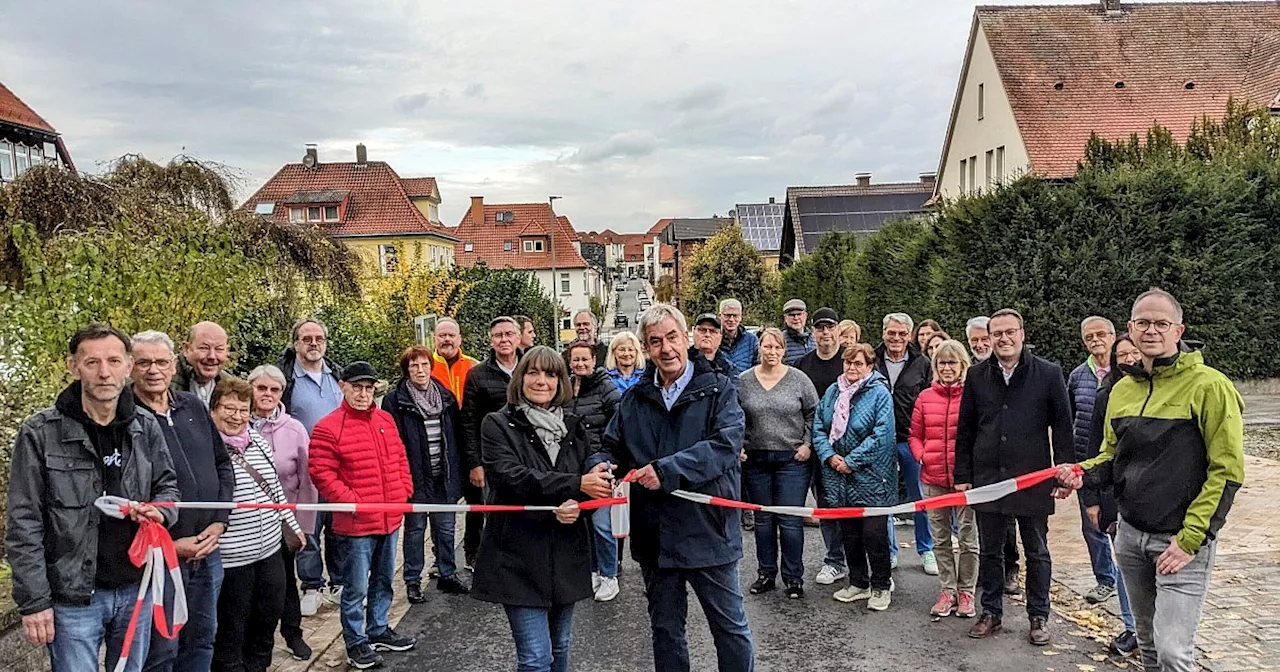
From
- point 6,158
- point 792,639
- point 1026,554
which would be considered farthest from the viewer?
→ point 6,158

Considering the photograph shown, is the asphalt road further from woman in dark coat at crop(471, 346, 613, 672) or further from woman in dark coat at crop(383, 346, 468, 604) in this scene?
woman in dark coat at crop(471, 346, 613, 672)

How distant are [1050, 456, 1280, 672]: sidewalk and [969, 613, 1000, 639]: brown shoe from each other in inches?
33.5

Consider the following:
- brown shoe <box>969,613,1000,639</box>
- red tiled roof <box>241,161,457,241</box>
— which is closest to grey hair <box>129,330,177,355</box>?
brown shoe <box>969,613,1000,639</box>

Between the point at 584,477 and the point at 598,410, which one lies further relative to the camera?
the point at 598,410

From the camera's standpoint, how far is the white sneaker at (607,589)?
23.3 ft

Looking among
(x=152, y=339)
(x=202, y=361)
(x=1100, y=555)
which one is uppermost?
(x=152, y=339)

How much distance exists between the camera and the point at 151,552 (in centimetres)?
391

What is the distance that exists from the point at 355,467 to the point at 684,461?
237 cm

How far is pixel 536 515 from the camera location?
4.31 meters

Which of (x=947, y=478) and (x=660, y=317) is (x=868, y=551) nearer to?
(x=947, y=478)

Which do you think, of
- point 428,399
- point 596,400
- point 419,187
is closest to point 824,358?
point 596,400

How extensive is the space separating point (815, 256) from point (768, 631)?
2683 cm

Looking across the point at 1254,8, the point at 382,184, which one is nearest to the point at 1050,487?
the point at 1254,8

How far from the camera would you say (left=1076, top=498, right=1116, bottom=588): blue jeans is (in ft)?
21.4
